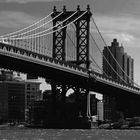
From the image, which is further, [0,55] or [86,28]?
[86,28]

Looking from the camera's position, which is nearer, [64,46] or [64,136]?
[64,136]

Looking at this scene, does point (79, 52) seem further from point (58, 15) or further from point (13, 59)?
point (13, 59)

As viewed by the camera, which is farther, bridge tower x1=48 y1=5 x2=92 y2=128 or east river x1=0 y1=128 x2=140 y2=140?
bridge tower x1=48 y1=5 x2=92 y2=128

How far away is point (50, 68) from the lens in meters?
114

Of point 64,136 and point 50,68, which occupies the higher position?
point 50,68

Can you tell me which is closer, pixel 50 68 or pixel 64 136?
pixel 64 136

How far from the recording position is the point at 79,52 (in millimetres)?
132375

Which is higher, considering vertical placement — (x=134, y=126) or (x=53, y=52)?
(x=53, y=52)

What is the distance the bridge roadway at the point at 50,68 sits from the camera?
100019mm

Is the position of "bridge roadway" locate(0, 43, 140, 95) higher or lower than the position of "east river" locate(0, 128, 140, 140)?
higher

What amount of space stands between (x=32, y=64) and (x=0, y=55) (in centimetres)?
1183

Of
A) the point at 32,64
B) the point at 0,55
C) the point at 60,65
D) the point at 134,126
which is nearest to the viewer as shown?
the point at 0,55

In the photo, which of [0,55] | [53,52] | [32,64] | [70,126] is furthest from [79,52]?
[0,55]

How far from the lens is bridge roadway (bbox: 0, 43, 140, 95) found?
100019mm
